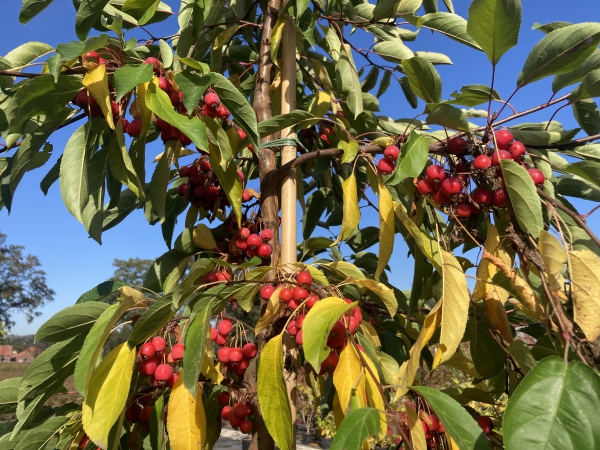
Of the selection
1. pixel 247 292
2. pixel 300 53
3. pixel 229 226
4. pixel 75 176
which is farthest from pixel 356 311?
pixel 300 53

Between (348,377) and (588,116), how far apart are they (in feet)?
2.63

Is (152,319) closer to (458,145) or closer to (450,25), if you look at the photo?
(458,145)

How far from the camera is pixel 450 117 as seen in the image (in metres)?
0.82

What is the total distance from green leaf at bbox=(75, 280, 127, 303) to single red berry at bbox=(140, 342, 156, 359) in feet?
0.84

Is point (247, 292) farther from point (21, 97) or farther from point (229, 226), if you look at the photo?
point (21, 97)

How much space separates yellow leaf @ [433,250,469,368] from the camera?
760mm

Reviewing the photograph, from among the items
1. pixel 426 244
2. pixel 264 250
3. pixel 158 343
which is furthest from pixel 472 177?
pixel 158 343

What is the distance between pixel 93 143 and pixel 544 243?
3.05 ft

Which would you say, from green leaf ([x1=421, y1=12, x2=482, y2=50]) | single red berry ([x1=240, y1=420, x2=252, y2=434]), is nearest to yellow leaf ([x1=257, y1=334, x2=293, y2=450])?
single red berry ([x1=240, y1=420, x2=252, y2=434])

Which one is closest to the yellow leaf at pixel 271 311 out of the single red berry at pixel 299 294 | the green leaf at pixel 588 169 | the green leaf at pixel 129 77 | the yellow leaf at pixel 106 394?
the single red berry at pixel 299 294

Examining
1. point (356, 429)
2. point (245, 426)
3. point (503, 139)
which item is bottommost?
point (245, 426)

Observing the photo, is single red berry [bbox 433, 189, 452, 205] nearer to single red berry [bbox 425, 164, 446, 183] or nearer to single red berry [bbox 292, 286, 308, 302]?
single red berry [bbox 425, 164, 446, 183]

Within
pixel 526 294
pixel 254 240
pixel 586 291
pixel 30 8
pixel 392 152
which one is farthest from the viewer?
pixel 254 240

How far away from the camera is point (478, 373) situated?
98cm
